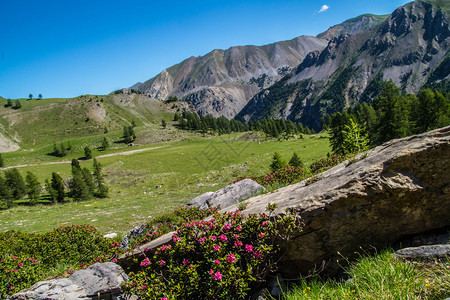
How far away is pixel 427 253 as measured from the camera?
3.85 metres

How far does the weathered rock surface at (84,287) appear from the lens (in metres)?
4.68

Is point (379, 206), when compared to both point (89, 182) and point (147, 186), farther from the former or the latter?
point (89, 182)

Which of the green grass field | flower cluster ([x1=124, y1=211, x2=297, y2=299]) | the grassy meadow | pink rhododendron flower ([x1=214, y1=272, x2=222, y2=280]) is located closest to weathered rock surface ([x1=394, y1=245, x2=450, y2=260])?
flower cluster ([x1=124, y1=211, x2=297, y2=299])

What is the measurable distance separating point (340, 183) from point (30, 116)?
21687 centimetres

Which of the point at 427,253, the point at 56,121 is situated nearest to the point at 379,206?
the point at 427,253

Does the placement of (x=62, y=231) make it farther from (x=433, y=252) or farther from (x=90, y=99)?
(x=90, y=99)

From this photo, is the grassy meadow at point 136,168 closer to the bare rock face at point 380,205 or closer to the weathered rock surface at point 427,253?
the bare rock face at point 380,205

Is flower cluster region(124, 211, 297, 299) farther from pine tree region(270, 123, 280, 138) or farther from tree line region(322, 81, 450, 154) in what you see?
pine tree region(270, 123, 280, 138)

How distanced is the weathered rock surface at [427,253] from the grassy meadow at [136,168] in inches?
626

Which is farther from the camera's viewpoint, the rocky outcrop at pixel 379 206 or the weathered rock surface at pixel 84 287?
the weathered rock surface at pixel 84 287

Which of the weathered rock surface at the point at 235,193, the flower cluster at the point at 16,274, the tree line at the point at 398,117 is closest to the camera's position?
the flower cluster at the point at 16,274

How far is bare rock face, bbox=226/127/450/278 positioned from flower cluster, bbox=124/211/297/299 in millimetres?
655

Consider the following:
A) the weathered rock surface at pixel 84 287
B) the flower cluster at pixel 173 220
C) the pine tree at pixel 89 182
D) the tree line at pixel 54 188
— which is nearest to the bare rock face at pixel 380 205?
the flower cluster at pixel 173 220

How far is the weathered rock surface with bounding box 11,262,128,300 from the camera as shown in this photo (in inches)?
184
